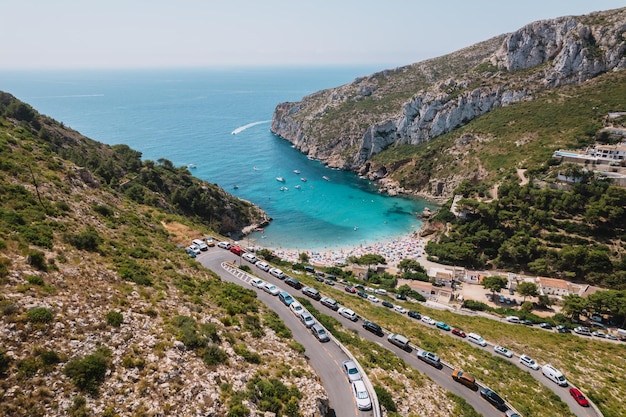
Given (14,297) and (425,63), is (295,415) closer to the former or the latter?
(14,297)

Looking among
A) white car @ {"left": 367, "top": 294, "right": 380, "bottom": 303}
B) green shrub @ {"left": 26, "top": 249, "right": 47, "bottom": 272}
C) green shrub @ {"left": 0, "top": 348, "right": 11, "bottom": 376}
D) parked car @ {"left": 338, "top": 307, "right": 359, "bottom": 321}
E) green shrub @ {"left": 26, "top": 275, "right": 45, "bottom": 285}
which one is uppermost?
green shrub @ {"left": 26, "top": 249, "right": 47, "bottom": 272}

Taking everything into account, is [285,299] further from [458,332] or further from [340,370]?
[458,332]

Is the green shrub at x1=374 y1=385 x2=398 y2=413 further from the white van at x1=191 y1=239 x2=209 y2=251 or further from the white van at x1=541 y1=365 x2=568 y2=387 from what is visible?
the white van at x1=191 y1=239 x2=209 y2=251

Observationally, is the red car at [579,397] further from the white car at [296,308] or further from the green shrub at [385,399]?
the white car at [296,308]

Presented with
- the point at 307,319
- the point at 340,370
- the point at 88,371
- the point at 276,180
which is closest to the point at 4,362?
the point at 88,371

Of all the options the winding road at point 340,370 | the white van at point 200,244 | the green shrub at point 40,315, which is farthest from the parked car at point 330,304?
the green shrub at point 40,315

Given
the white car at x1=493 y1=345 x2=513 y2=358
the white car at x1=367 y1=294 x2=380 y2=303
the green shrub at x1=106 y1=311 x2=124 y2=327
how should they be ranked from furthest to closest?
1. the white car at x1=367 y1=294 x2=380 y2=303
2. the white car at x1=493 y1=345 x2=513 y2=358
3. the green shrub at x1=106 y1=311 x2=124 y2=327

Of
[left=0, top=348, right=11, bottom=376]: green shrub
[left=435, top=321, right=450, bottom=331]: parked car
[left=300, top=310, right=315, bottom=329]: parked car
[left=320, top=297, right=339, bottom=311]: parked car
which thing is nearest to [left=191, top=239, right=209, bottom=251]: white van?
[left=320, top=297, right=339, bottom=311]: parked car
